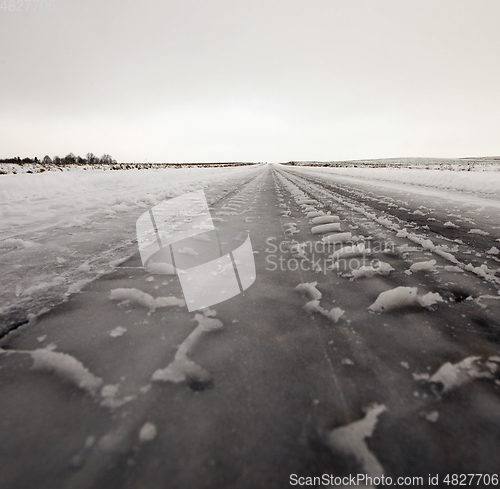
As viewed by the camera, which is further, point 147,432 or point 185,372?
point 185,372

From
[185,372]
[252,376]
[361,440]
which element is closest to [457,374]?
[361,440]

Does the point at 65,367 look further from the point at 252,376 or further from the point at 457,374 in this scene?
the point at 457,374

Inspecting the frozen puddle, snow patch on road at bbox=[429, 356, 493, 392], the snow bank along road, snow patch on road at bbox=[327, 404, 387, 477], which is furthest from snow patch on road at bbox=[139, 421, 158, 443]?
snow patch on road at bbox=[429, 356, 493, 392]

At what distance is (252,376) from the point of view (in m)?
0.95

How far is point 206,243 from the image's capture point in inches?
101

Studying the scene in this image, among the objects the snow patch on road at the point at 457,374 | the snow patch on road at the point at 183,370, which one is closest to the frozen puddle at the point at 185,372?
the snow patch on road at the point at 183,370

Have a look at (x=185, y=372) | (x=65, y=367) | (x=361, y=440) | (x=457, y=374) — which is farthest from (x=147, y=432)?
(x=457, y=374)

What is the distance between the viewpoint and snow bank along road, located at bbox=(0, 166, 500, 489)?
68 centimetres

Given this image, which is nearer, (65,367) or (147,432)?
(147,432)

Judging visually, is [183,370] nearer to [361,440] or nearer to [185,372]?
[185,372]

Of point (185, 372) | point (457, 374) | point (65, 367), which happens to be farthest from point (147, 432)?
point (457, 374)

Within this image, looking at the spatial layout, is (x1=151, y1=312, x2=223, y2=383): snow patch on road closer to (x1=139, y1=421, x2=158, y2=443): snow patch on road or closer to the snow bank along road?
the snow bank along road

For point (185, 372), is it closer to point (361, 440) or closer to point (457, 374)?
point (361, 440)

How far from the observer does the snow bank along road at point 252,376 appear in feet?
2.24
